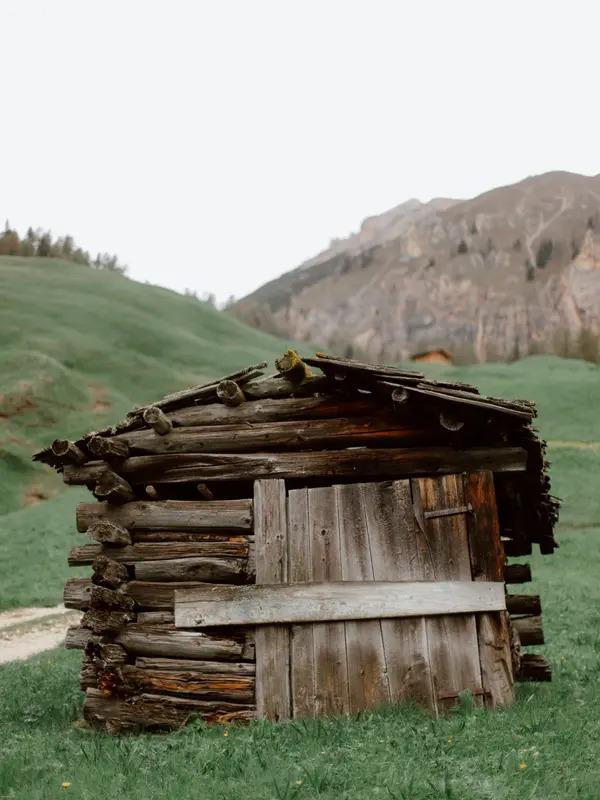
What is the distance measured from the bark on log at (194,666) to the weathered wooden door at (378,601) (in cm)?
21

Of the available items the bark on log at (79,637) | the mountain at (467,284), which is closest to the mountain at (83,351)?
the mountain at (467,284)

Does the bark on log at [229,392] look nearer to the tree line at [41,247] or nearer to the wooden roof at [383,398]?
the wooden roof at [383,398]

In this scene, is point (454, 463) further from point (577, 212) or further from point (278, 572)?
point (577, 212)

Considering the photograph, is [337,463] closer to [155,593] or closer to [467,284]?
[155,593]

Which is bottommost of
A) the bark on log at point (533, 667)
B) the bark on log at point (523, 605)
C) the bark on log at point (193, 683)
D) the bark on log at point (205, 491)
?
the bark on log at point (533, 667)

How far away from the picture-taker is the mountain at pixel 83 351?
46156 millimetres

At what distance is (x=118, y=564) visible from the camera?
28.7ft

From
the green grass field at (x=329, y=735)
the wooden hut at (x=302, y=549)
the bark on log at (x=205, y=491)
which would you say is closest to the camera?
the green grass field at (x=329, y=735)

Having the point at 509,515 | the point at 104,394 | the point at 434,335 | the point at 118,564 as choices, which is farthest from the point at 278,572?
the point at 434,335

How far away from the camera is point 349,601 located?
805cm

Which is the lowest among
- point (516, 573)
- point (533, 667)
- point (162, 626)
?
point (533, 667)

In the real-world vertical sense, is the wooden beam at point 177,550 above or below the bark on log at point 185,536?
below

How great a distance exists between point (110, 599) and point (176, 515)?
116cm

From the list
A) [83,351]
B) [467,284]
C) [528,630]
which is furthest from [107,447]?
[467,284]
